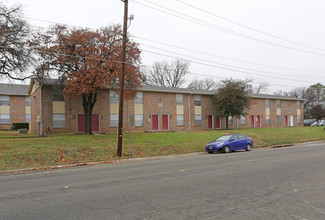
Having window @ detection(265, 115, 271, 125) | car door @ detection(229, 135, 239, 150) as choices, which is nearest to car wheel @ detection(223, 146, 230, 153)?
car door @ detection(229, 135, 239, 150)

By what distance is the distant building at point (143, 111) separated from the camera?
95.6ft

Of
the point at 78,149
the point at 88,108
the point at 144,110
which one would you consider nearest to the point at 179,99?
the point at 144,110

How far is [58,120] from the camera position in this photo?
2928 cm

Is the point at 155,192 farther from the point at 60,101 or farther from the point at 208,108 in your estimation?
the point at 208,108

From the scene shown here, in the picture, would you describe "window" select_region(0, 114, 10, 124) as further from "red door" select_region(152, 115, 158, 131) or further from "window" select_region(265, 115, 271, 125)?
Result: "window" select_region(265, 115, 271, 125)

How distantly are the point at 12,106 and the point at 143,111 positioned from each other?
21219 mm

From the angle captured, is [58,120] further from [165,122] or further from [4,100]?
[4,100]

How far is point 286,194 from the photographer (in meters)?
7.16

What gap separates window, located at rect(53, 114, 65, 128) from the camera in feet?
95.6

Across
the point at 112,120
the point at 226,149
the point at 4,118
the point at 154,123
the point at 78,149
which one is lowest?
the point at 226,149

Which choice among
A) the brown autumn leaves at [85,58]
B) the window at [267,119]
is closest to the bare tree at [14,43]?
the brown autumn leaves at [85,58]

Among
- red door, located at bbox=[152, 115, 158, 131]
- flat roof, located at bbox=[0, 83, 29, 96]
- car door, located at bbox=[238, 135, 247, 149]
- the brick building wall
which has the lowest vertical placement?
car door, located at bbox=[238, 135, 247, 149]

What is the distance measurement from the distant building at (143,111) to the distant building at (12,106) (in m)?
6.17

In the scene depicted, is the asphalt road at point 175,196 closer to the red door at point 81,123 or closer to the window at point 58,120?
the window at point 58,120
